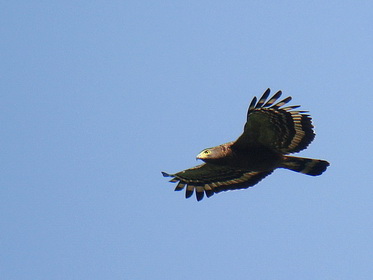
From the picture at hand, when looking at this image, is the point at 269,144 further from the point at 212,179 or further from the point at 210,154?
the point at 212,179

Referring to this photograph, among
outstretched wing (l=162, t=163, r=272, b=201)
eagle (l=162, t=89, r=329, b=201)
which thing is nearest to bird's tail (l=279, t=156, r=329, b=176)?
eagle (l=162, t=89, r=329, b=201)

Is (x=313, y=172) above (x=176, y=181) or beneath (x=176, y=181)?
beneath

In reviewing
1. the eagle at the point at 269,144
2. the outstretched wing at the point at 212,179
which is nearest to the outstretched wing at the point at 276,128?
the eagle at the point at 269,144

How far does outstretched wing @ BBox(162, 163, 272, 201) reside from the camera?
1902 cm

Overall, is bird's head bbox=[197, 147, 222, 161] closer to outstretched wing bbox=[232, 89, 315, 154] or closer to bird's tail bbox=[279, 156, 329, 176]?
outstretched wing bbox=[232, 89, 315, 154]

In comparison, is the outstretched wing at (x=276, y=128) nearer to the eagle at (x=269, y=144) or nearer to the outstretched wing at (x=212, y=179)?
the eagle at (x=269, y=144)

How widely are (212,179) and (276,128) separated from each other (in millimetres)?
2411

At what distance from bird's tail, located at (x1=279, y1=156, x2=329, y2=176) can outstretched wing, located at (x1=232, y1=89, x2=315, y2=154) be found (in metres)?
0.23

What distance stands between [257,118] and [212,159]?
126cm

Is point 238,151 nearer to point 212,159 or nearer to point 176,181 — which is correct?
point 212,159

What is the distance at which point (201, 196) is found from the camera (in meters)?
19.2

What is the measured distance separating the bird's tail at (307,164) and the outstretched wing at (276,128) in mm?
231

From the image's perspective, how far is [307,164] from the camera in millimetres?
17891

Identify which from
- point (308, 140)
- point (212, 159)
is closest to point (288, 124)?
point (308, 140)
